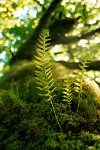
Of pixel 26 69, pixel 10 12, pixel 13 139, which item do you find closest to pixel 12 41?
pixel 10 12

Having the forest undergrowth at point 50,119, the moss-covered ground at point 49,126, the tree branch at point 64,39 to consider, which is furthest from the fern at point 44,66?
the tree branch at point 64,39

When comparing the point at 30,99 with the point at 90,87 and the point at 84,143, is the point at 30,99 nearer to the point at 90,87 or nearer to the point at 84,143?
the point at 90,87

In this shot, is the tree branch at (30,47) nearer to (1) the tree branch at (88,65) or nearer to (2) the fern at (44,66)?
(1) the tree branch at (88,65)

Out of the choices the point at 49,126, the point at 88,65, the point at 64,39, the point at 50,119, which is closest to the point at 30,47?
the point at 64,39

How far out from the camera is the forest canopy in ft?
21.4

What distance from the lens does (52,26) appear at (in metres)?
7.41

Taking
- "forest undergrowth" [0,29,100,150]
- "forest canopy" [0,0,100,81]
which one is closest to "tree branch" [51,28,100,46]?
"forest canopy" [0,0,100,81]

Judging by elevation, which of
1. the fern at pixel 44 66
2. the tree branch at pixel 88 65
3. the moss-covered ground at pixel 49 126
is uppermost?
the tree branch at pixel 88 65

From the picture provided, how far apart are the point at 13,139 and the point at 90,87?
961 mm

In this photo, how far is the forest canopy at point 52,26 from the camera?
21.4ft

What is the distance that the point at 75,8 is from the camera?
Answer: 829 centimetres

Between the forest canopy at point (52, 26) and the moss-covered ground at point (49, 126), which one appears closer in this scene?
the moss-covered ground at point (49, 126)

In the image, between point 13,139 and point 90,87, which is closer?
point 13,139

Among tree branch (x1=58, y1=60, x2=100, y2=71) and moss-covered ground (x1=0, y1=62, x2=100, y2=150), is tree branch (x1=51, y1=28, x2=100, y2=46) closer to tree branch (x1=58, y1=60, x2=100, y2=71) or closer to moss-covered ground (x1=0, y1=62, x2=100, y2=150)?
tree branch (x1=58, y1=60, x2=100, y2=71)
